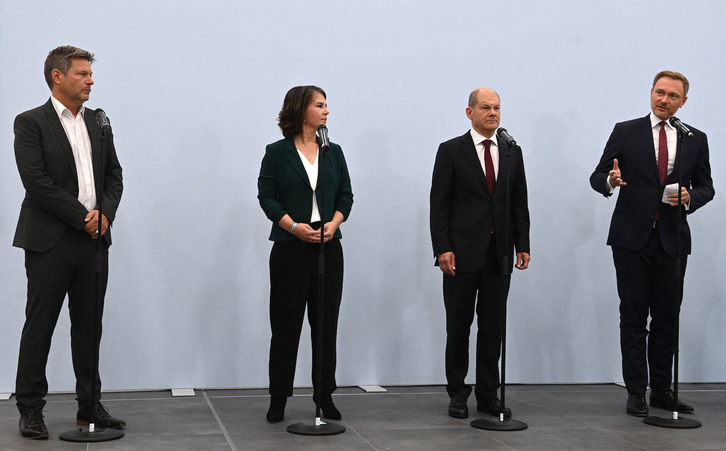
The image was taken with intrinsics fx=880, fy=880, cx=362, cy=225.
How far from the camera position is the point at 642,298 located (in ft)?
14.4

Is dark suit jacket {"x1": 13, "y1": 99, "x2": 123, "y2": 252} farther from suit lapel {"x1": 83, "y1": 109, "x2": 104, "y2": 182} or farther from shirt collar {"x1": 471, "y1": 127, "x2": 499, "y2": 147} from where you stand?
shirt collar {"x1": 471, "y1": 127, "x2": 499, "y2": 147}

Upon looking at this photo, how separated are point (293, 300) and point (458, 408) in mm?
962

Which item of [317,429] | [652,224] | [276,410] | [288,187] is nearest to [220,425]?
[276,410]

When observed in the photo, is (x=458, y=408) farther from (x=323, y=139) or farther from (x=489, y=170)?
(x=323, y=139)

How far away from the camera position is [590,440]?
3789 millimetres

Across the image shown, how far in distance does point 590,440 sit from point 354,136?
2241mm

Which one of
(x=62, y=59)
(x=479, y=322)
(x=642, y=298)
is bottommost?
(x=479, y=322)

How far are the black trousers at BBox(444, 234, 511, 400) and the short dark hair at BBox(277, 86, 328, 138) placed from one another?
1038mm

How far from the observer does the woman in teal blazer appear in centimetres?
405

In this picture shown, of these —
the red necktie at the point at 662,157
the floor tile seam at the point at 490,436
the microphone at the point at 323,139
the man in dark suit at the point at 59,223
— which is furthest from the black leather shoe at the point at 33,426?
the red necktie at the point at 662,157

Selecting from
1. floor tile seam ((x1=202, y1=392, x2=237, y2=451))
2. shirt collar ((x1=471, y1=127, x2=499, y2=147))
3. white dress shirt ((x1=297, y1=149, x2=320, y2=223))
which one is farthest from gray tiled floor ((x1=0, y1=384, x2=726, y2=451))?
shirt collar ((x1=471, y1=127, x2=499, y2=147))

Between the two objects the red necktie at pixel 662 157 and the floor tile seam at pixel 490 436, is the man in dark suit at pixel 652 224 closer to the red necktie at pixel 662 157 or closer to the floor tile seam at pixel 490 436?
the red necktie at pixel 662 157

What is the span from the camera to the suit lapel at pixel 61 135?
372cm

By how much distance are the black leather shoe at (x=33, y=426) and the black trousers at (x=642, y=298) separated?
2745mm
